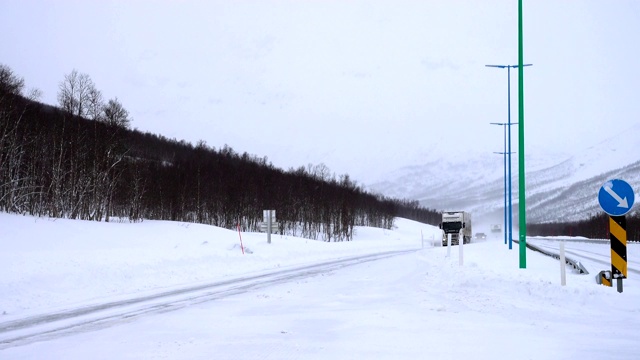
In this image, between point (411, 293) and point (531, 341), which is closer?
point (531, 341)

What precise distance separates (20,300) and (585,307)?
1251 centimetres

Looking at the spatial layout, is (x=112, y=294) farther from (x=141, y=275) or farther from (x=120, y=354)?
(x=120, y=354)

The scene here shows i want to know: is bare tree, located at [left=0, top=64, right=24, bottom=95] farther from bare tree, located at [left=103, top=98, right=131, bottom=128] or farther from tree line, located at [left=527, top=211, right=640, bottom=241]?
tree line, located at [left=527, top=211, right=640, bottom=241]

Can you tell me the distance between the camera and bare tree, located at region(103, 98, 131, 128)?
59.3m

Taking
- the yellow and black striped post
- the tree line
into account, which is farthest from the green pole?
the tree line

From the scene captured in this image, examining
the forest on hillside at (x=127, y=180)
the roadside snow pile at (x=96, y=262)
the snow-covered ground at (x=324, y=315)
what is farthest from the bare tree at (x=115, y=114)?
the snow-covered ground at (x=324, y=315)

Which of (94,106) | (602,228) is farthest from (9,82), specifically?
(602,228)

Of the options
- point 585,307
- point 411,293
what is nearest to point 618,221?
point 585,307

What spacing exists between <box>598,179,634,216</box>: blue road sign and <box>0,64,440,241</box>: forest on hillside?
42.0 m

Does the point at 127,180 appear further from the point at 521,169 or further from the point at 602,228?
the point at 602,228

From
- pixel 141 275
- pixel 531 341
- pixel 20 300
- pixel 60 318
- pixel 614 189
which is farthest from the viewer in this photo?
pixel 141 275

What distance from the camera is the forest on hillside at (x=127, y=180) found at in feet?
178

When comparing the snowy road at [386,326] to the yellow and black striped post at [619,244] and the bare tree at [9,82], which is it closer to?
the yellow and black striped post at [619,244]

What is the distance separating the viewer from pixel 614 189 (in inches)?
501
